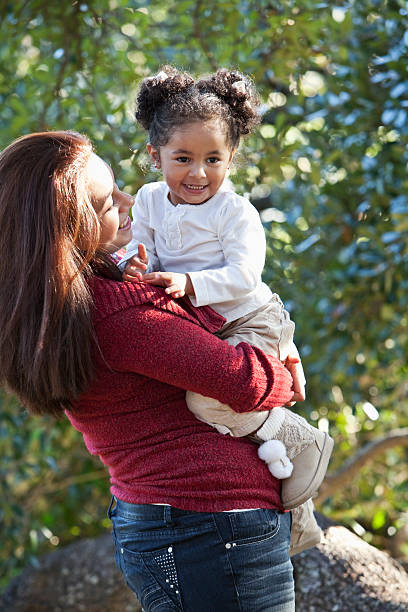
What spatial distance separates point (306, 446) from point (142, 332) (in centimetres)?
42

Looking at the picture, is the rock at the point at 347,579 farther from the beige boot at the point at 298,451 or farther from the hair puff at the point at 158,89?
the hair puff at the point at 158,89

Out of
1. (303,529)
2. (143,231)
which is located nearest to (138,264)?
(143,231)

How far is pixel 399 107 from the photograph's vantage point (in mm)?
2783

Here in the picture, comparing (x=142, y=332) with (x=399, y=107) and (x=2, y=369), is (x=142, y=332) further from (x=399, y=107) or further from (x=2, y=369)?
(x=399, y=107)

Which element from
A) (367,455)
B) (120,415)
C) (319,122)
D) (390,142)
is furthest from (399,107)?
(120,415)

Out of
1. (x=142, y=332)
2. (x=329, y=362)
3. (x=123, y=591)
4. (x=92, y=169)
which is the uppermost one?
(x=92, y=169)

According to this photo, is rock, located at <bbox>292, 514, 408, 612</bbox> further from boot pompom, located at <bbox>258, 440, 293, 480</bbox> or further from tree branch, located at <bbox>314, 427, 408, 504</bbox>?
boot pompom, located at <bbox>258, 440, 293, 480</bbox>

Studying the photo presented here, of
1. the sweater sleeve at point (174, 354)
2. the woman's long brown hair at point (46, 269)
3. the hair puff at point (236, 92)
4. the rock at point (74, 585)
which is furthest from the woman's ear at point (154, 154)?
the rock at point (74, 585)

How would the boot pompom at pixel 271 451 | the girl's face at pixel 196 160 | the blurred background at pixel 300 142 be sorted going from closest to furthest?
the boot pompom at pixel 271 451 → the girl's face at pixel 196 160 → the blurred background at pixel 300 142

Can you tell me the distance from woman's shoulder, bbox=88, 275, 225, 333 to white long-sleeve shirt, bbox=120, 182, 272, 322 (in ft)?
0.20

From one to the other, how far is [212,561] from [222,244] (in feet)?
1.93

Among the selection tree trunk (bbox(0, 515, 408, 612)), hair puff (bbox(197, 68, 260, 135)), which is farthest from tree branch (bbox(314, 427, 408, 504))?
hair puff (bbox(197, 68, 260, 135))

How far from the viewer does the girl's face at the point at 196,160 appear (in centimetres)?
153

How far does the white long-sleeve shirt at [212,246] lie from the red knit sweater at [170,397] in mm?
69
